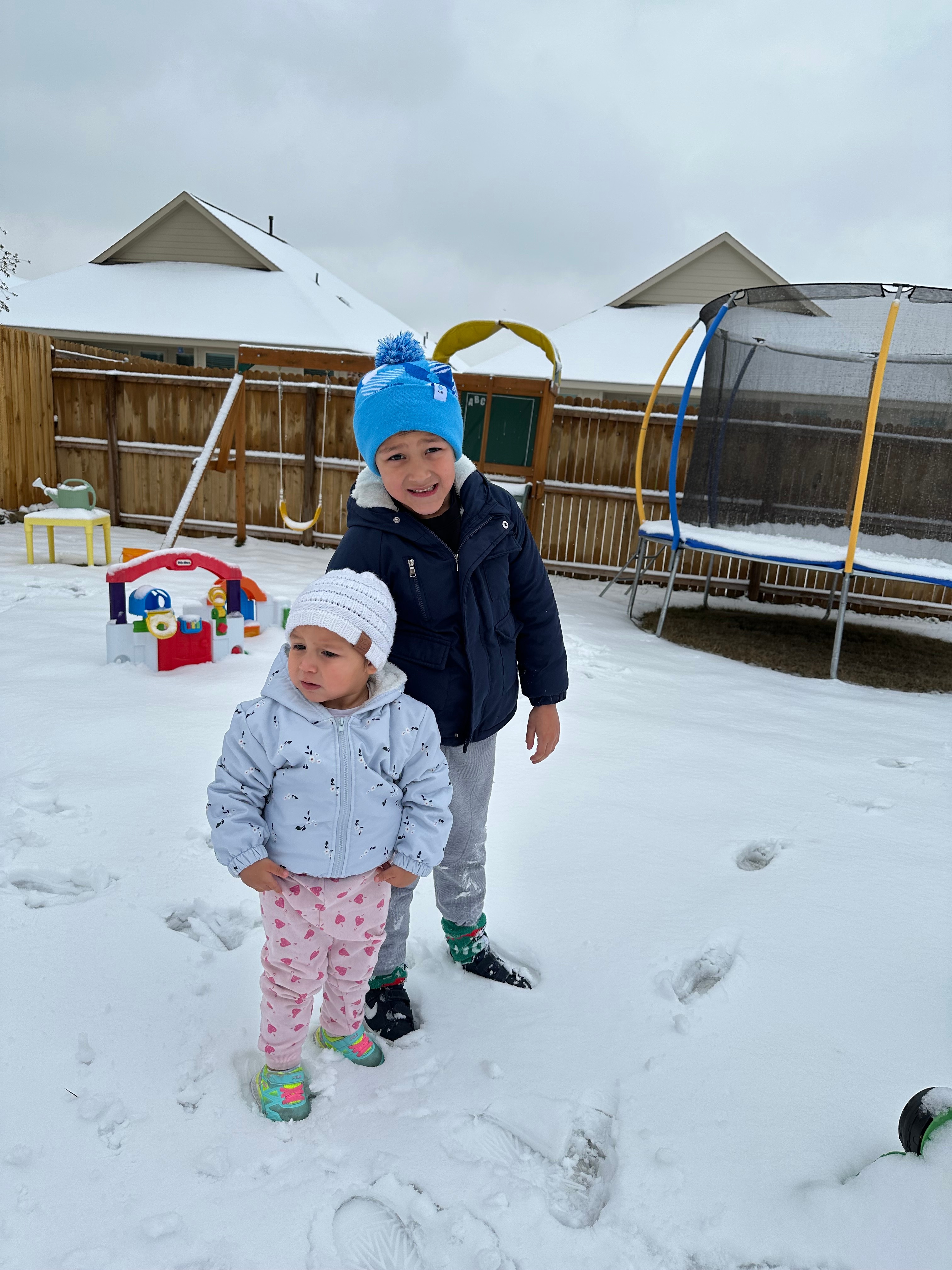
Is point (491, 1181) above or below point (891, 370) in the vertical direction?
below

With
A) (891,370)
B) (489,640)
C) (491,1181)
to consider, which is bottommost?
(491,1181)

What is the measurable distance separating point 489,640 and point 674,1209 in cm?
110

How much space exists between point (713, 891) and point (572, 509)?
6.45 m

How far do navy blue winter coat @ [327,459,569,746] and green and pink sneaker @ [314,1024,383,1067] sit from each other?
641 millimetres

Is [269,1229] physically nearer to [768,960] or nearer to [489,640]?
[489,640]

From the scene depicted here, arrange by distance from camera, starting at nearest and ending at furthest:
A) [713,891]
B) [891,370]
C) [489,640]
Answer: [489,640], [713,891], [891,370]

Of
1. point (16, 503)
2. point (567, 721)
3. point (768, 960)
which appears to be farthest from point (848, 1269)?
point (16, 503)

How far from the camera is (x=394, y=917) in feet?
5.47

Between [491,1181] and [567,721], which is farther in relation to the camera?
[567,721]

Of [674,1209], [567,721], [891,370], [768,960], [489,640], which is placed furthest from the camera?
[891,370]

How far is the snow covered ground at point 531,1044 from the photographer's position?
3.91 ft

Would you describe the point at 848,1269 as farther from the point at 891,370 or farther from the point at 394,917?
the point at 891,370

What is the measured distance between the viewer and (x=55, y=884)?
1988 millimetres

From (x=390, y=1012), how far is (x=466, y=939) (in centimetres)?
27
